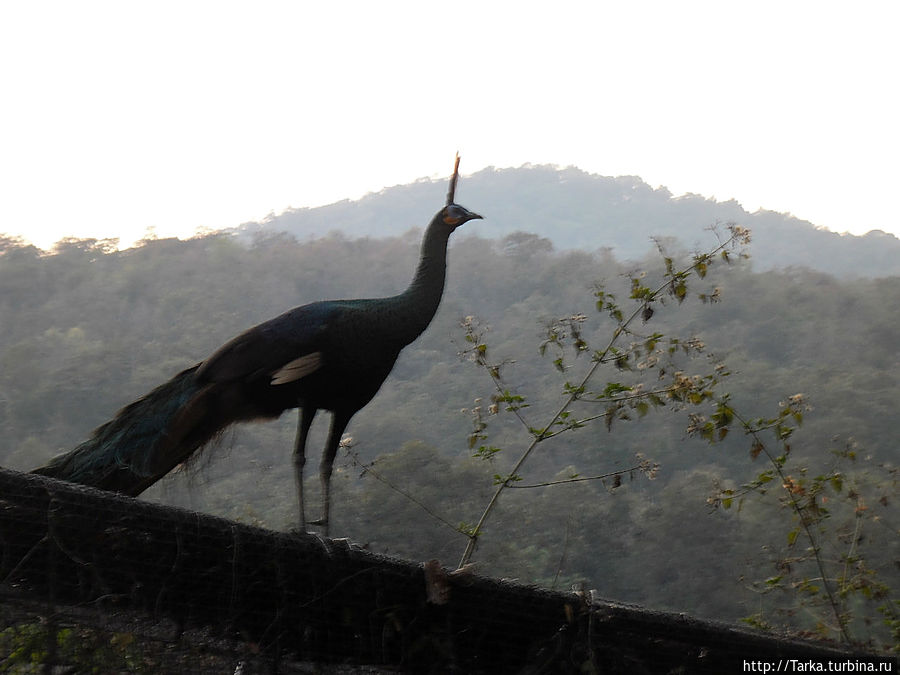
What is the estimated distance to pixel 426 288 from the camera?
362 centimetres

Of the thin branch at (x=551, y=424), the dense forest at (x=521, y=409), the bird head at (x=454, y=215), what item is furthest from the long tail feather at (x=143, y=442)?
the bird head at (x=454, y=215)

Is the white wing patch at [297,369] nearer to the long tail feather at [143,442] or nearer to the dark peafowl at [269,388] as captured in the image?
the dark peafowl at [269,388]

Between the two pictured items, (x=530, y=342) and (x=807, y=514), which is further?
(x=530, y=342)

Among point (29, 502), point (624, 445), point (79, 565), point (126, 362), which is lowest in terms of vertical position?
point (624, 445)

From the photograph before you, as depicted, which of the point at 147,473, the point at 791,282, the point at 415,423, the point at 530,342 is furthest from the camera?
the point at 791,282

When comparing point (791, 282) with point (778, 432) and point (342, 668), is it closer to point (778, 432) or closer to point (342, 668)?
point (778, 432)

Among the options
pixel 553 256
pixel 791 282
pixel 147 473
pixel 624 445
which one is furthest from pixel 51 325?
pixel 147 473

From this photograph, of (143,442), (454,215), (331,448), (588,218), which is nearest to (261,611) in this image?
(143,442)

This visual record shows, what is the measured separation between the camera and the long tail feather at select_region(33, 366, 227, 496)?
307cm

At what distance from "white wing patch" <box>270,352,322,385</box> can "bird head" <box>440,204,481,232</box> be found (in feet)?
2.77

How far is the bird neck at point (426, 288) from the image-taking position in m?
3.49

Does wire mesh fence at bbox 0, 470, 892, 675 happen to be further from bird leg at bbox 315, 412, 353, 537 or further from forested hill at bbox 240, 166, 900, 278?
forested hill at bbox 240, 166, 900, 278

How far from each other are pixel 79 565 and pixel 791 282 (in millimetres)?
27751

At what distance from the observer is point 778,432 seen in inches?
143
